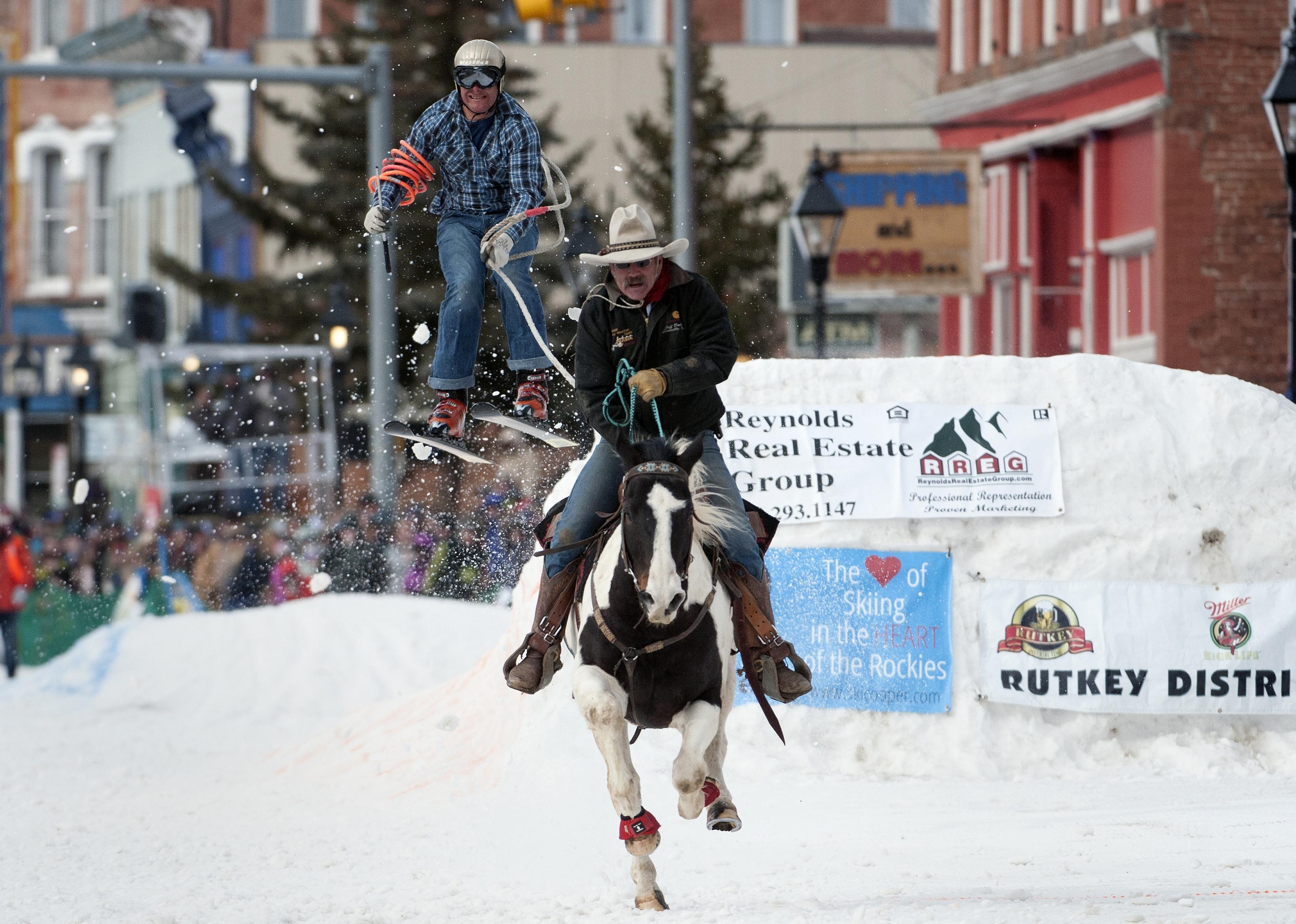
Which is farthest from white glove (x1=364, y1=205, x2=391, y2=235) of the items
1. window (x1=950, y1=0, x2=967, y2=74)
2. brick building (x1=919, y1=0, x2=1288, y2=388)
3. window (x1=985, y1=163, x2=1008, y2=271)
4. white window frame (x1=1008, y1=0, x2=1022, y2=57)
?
window (x1=950, y1=0, x2=967, y2=74)

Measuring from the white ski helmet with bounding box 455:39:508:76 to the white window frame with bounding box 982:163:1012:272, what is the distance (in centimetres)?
2006

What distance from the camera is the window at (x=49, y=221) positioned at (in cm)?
5066

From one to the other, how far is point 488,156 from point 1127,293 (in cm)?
1801

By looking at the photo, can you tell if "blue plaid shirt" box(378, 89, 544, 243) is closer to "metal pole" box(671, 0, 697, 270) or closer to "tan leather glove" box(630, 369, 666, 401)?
"tan leather glove" box(630, 369, 666, 401)

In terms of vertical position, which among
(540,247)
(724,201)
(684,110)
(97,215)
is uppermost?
(97,215)

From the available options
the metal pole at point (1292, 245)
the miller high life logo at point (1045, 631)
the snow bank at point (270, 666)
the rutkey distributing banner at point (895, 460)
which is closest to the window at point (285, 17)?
the snow bank at point (270, 666)

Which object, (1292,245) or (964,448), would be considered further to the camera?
(1292,245)

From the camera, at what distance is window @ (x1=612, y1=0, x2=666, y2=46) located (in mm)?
45250

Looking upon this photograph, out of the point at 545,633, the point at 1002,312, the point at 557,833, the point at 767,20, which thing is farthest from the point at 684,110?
the point at 767,20

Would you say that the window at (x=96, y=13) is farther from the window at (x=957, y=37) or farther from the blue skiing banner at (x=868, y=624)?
the blue skiing banner at (x=868, y=624)

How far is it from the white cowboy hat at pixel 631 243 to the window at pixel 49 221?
45.4 meters

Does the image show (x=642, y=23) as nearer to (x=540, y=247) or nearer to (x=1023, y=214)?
(x=1023, y=214)

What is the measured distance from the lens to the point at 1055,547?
1338 cm

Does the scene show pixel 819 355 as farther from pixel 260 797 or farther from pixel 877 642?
pixel 260 797
